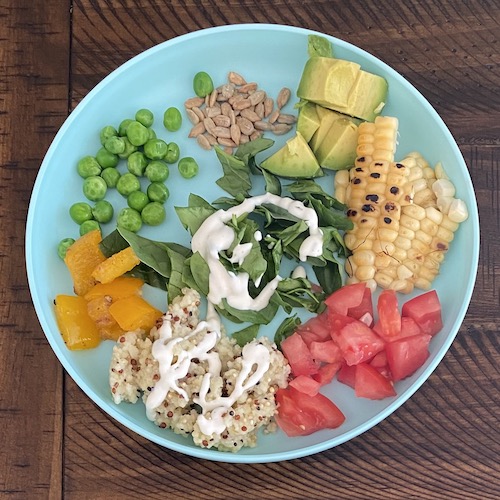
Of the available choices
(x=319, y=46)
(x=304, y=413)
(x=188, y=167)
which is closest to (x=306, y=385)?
(x=304, y=413)

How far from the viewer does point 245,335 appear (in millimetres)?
2482

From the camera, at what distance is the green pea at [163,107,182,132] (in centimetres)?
267

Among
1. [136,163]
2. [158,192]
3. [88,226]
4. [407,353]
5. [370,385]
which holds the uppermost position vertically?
[136,163]

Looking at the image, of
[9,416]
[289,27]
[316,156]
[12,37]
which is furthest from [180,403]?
[12,37]

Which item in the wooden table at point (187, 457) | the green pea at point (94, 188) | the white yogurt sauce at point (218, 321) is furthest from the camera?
the green pea at point (94, 188)

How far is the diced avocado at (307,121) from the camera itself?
2.59m

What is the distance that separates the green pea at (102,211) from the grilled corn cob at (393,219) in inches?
34.2

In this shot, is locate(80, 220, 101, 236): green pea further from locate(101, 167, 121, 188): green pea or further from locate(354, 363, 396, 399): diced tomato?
locate(354, 363, 396, 399): diced tomato

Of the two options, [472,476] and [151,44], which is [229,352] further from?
[151,44]

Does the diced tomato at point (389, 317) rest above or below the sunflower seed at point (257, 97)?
below

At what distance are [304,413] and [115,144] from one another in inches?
45.1

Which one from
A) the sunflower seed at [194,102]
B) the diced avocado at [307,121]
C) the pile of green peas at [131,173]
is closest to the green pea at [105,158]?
the pile of green peas at [131,173]

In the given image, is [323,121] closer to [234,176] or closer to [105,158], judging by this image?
[234,176]

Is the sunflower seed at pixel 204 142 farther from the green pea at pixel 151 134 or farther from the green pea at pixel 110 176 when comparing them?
the green pea at pixel 110 176
